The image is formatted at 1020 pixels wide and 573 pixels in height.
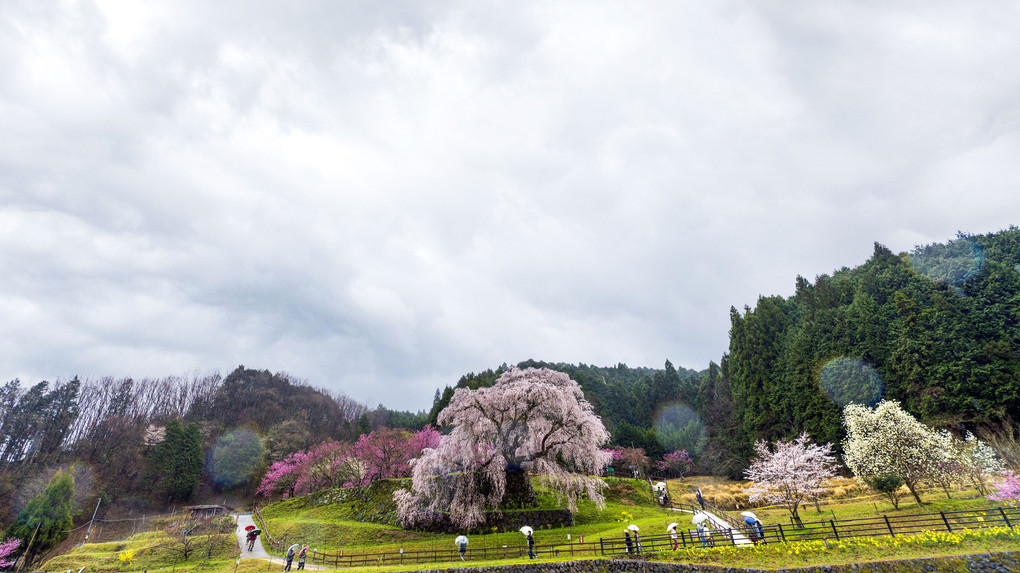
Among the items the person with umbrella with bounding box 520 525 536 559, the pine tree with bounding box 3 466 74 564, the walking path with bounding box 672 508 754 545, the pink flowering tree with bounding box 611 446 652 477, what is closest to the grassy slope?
the walking path with bounding box 672 508 754 545

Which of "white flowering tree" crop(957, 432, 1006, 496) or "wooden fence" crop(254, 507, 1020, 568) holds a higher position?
"white flowering tree" crop(957, 432, 1006, 496)

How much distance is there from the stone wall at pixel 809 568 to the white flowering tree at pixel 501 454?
7.92 meters

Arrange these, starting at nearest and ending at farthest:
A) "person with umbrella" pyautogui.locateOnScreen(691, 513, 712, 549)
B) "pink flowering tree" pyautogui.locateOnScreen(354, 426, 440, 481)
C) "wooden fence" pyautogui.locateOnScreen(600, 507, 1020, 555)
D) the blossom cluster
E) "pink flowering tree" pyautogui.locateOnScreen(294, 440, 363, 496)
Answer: "wooden fence" pyautogui.locateOnScreen(600, 507, 1020, 555), "person with umbrella" pyautogui.locateOnScreen(691, 513, 712, 549), "pink flowering tree" pyautogui.locateOnScreen(354, 426, 440, 481), the blossom cluster, "pink flowering tree" pyautogui.locateOnScreen(294, 440, 363, 496)

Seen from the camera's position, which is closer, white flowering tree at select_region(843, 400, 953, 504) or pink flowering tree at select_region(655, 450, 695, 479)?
white flowering tree at select_region(843, 400, 953, 504)

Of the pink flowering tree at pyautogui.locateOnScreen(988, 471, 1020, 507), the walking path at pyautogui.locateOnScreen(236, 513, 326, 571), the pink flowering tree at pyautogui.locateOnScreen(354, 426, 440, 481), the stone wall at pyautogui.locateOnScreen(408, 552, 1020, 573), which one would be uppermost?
the pink flowering tree at pyautogui.locateOnScreen(354, 426, 440, 481)

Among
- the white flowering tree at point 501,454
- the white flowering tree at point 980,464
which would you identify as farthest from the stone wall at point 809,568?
the white flowering tree at point 980,464

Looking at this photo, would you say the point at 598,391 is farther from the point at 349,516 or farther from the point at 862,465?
the point at 349,516

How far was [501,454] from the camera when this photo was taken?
29938 millimetres

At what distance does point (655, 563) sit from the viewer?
1995 cm

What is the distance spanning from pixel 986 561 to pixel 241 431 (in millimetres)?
82749

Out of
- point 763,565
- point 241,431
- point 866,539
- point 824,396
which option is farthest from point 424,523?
point 241,431

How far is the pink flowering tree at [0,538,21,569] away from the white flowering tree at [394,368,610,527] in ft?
88.2

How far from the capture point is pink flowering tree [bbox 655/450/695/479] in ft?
210

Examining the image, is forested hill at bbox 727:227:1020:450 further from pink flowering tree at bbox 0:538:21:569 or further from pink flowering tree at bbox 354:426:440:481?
pink flowering tree at bbox 0:538:21:569
